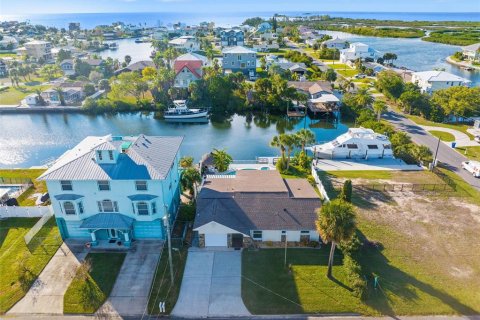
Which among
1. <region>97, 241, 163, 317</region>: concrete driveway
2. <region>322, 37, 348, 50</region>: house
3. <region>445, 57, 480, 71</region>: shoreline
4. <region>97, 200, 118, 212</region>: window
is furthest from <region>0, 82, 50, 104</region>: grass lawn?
<region>445, 57, 480, 71</region>: shoreline

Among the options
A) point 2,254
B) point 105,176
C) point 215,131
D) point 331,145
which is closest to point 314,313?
point 105,176

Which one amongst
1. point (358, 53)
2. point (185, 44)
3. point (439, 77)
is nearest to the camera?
point (439, 77)

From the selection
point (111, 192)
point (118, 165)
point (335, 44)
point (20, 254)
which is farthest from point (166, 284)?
point (335, 44)

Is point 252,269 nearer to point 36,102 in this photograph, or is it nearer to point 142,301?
point 142,301

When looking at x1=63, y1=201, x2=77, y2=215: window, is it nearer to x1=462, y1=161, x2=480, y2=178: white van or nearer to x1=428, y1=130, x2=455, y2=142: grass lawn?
x1=462, y1=161, x2=480, y2=178: white van

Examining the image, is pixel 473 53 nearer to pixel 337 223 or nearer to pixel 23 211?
pixel 337 223
